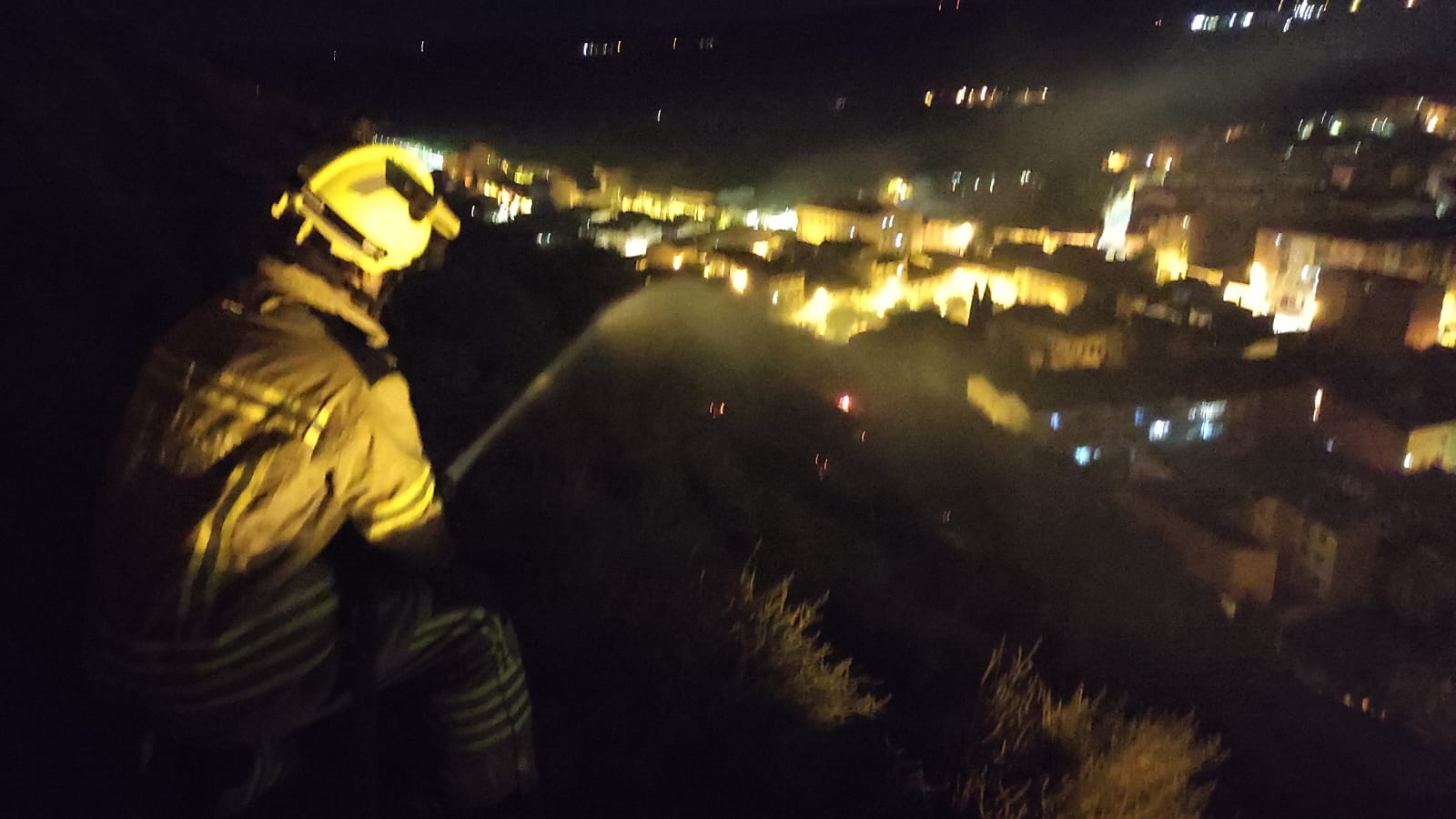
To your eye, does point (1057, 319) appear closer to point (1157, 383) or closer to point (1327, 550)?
point (1157, 383)

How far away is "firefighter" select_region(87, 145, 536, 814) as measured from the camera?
1.69m

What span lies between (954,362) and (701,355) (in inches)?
416

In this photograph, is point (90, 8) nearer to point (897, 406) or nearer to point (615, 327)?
point (615, 327)

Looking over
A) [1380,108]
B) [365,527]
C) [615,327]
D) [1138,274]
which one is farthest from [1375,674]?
[1380,108]

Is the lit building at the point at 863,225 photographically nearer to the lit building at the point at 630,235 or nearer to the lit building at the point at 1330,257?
the lit building at the point at 630,235

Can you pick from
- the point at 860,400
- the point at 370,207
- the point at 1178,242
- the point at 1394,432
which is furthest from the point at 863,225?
the point at 370,207

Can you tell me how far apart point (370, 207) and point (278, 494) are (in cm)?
65

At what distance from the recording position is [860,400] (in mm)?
13039

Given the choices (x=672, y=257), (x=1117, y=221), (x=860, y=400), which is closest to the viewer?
(x=860, y=400)

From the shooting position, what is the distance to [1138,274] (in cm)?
2898

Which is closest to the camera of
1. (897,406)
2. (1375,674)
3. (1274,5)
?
(1375,674)

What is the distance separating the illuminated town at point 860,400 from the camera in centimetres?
371

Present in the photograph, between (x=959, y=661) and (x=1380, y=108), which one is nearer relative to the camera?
(x=959, y=661)

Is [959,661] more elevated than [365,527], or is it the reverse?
[365,527]
